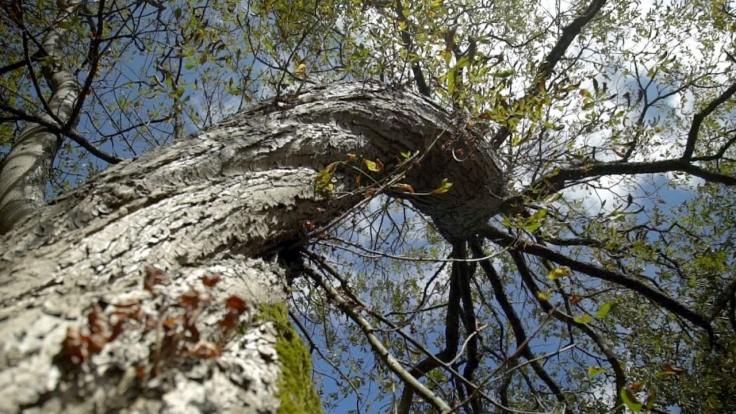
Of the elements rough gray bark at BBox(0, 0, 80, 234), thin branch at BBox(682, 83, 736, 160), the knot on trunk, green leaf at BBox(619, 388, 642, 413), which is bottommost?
green leaf at BBox(619, 388, 642, 413)

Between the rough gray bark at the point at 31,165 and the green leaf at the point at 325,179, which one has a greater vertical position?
the rough gray bark at the point at 31,165

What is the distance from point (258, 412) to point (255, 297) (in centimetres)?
52

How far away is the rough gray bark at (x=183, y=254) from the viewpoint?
Result: 0.89 meters

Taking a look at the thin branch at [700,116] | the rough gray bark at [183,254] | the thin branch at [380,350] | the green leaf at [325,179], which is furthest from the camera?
the thin branch at [700,116]

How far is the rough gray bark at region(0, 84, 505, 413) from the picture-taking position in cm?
89

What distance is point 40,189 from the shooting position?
9.10 feet

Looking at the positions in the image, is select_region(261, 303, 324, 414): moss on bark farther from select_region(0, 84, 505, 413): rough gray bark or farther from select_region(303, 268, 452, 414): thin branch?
select_region(303, 268, 452, 414): thin branch

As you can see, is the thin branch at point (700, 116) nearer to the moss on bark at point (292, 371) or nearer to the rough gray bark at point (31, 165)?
the moss on bark at point (292, 371)

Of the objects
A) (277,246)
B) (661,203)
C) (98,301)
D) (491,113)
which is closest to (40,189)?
(277,246)

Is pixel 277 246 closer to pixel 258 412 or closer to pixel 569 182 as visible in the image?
pixel 258 412

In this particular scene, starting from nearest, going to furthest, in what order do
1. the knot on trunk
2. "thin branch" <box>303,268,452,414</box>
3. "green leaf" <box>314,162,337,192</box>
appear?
"thin branch" <box>303,268,452,414</box>, "green leaf" <box>314,162,337,192</box>, the knot on trunk

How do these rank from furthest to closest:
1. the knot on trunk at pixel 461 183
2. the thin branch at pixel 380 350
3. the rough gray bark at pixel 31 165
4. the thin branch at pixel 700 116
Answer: the thin branch at pixel 700 116 → the knot on trunk at pixel 461 183 → the rough gray bark at pixel 31 165 → the thin branch at pixel 380 350

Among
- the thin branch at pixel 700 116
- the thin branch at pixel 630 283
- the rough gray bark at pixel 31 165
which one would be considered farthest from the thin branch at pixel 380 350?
the thin branch at pixel 700 116

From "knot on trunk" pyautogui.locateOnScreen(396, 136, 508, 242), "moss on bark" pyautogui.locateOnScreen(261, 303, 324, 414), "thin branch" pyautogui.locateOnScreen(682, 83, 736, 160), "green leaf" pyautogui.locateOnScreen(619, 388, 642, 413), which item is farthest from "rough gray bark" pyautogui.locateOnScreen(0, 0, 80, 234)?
"thin branch" pyautogui.locateOnScreen(682, 83, 736, 160)
